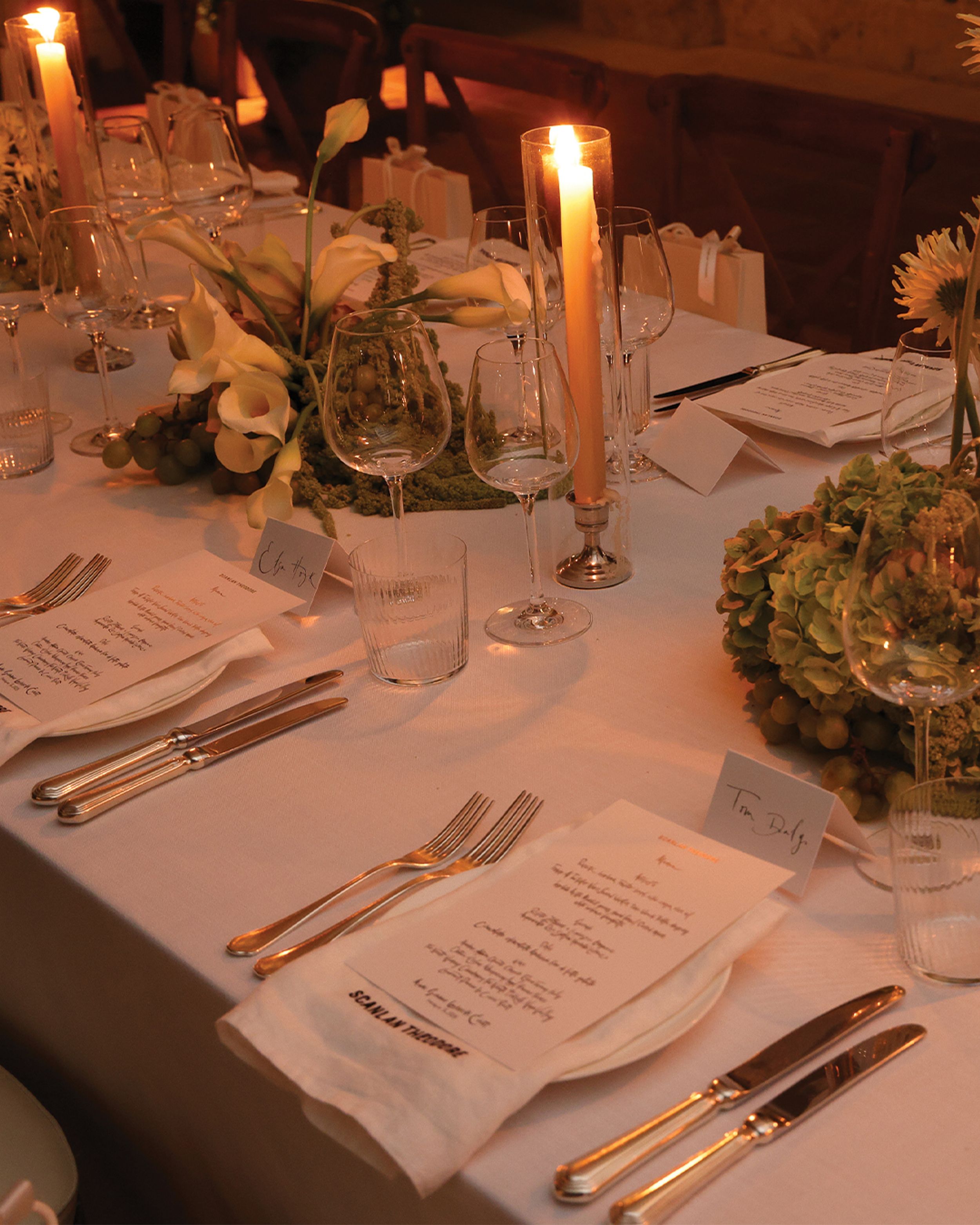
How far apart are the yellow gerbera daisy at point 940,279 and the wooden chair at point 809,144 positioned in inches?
44.6

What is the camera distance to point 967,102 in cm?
666

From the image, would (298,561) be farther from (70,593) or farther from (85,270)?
(85,270)

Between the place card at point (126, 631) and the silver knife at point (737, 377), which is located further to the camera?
the silver knife at point (737, 377)

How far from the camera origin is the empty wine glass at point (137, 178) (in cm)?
223

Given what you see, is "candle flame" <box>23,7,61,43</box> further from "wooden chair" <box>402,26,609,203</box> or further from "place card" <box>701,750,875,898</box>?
"place card" <box>701,750,875,898</box>

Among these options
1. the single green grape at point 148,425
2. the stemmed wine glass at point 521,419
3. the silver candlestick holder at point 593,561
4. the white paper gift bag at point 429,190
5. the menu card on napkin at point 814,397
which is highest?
the stemmed wine glass at point 521,419

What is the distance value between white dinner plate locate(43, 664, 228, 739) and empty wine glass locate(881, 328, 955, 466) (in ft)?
2.11

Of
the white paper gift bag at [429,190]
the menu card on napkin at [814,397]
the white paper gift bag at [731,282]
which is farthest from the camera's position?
the white paper gift bag at [429,190]

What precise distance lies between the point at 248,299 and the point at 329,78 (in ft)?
22.7

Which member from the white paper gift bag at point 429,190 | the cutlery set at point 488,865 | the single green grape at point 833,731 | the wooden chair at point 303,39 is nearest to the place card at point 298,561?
the cutlery set at point 488,865

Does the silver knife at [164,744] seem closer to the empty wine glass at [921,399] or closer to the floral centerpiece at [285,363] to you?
the floral centerpiece at [285,363]

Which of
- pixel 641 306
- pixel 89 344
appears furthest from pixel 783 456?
pixel 89 344

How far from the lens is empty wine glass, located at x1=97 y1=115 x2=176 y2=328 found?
2229 millimetres

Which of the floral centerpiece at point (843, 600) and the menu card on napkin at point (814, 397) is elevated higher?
the floral centerpiece at point (843, 600)
